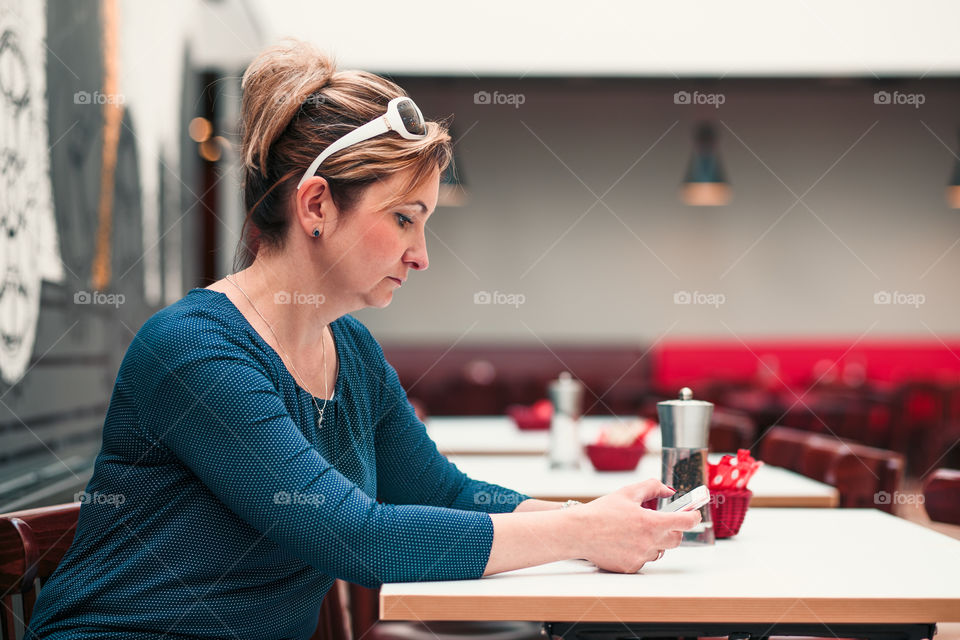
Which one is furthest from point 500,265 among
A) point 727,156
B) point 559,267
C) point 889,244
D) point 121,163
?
point 121,163

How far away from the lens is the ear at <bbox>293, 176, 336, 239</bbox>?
1097 mm

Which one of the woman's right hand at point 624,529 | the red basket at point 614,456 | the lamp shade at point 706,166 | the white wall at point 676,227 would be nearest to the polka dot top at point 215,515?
the woman's right hand at point 624,529

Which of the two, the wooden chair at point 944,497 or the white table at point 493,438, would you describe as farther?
the white table at point 493,438

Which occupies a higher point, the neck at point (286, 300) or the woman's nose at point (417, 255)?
the woman's nose at point (417, 255)

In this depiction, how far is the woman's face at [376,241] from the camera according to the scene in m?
1.10

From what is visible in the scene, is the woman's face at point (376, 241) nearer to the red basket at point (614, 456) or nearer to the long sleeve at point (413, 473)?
the long sleeve at point (413, 473)

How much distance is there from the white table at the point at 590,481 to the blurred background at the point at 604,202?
1319mm

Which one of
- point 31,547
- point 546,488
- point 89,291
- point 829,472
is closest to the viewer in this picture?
point 31,547

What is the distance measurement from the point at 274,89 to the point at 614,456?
1.40 metres

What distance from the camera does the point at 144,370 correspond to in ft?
3.28

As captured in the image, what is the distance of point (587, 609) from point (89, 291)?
2497 millimetres

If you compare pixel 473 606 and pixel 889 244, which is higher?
pixel 889 244

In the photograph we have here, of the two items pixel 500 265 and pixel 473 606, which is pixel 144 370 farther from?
pixel 500 265

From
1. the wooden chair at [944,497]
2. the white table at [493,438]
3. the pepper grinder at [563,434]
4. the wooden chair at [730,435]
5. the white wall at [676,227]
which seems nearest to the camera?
the wooden chair at [944,497]
